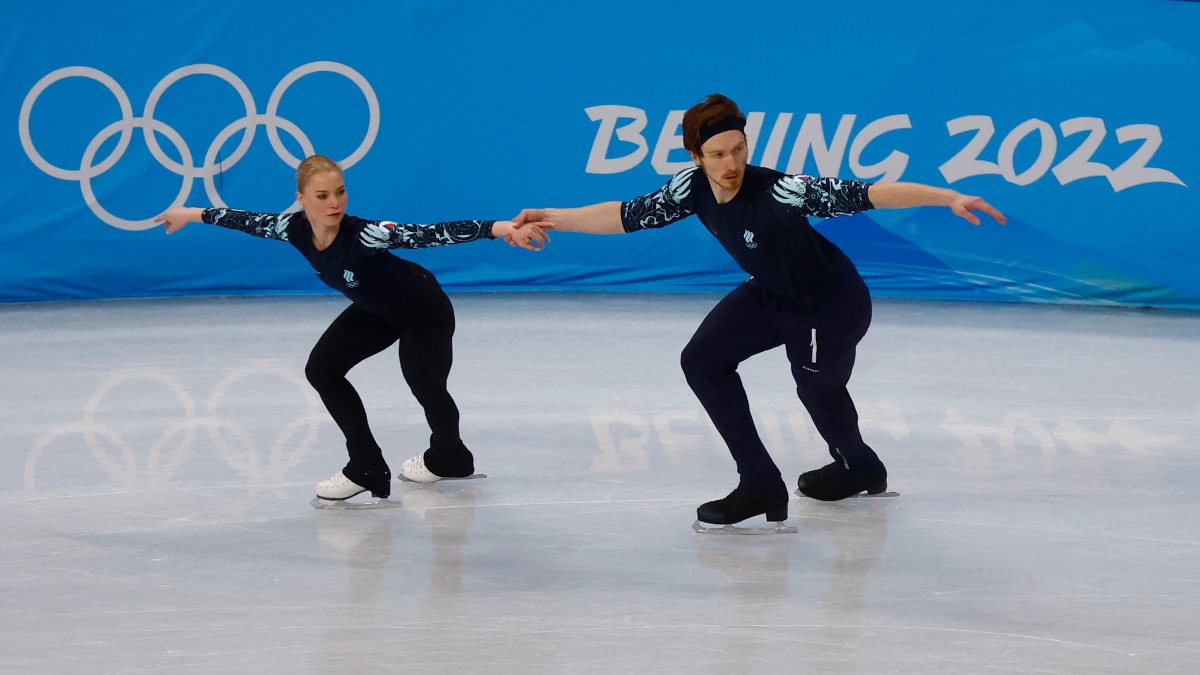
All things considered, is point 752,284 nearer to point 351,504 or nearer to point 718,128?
point 718,128

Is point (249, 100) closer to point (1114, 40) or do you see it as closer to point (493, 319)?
point (493, 319)

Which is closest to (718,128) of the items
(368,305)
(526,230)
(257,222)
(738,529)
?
(526,230)

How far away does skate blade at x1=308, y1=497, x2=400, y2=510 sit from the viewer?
18.3 ft

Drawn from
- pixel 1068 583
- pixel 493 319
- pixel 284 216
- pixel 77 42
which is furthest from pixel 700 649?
pixel 77 42

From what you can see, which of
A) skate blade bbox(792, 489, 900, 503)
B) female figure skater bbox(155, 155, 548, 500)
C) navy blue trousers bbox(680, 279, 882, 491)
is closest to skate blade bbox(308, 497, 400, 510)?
female figure skater bbox(155, 155, 548, 500)

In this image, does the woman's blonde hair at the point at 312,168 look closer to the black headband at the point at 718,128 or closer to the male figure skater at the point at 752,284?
the male figure skater at the point at 752,284

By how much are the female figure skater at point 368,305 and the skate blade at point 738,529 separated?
1.08 meters

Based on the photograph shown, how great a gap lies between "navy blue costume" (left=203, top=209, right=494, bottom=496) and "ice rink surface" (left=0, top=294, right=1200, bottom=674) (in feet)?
0.78

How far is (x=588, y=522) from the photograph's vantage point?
5.41 meters

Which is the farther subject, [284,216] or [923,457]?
[923,457]

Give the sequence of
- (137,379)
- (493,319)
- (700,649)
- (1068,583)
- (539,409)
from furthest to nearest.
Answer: (493,319) < (137,379) < (539,409) < (1068,583) < (700,649)

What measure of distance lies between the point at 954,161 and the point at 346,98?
4.03 meters

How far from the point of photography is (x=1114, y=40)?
32.8ft

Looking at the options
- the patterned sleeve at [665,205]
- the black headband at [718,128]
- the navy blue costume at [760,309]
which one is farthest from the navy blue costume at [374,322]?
the black headband at [718,128]
